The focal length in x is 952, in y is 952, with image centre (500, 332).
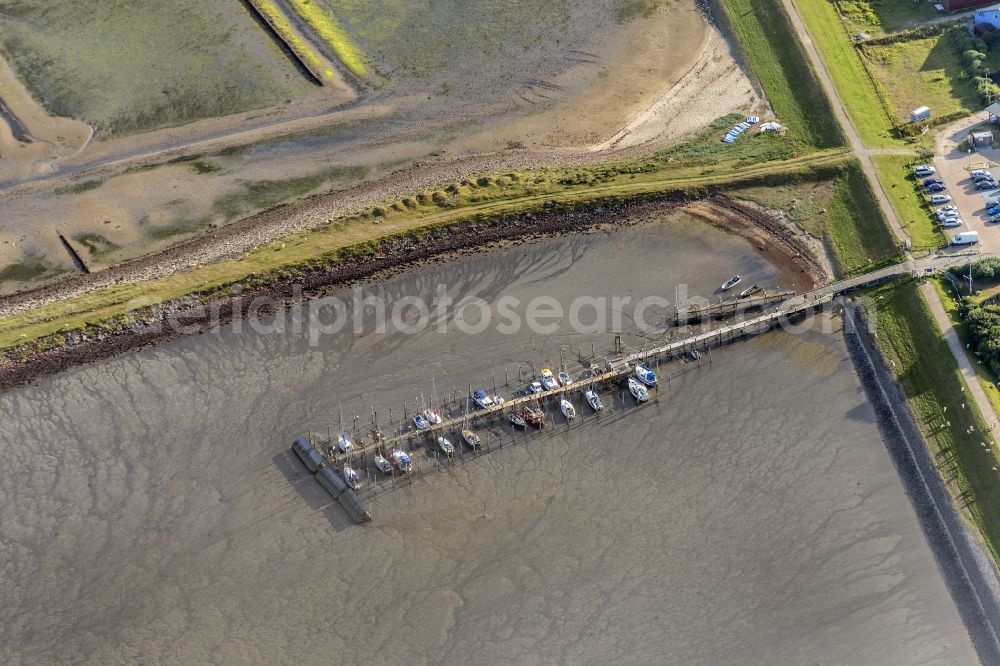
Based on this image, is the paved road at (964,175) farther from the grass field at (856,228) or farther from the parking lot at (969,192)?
the grass field at (856,228)

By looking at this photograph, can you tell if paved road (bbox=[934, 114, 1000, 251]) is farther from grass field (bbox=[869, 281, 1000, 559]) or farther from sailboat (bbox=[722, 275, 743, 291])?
sailboat (bbox=[722, 275, 743, 291])

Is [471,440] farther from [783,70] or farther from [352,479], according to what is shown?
[783,70]

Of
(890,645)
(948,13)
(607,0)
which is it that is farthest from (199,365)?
(948,13)

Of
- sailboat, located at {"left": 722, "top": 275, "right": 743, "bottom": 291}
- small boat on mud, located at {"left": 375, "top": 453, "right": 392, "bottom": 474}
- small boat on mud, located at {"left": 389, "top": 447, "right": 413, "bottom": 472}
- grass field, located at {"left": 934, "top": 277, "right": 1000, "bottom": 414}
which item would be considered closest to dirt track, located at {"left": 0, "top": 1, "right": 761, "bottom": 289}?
sailboat, located at {"left": 722, "top": 275, "right": 743, "bottom": 291}

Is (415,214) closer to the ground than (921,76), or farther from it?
farther from it

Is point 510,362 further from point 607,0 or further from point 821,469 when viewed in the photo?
point 607,0

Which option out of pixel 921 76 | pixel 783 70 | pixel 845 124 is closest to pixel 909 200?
pixel 845 124
